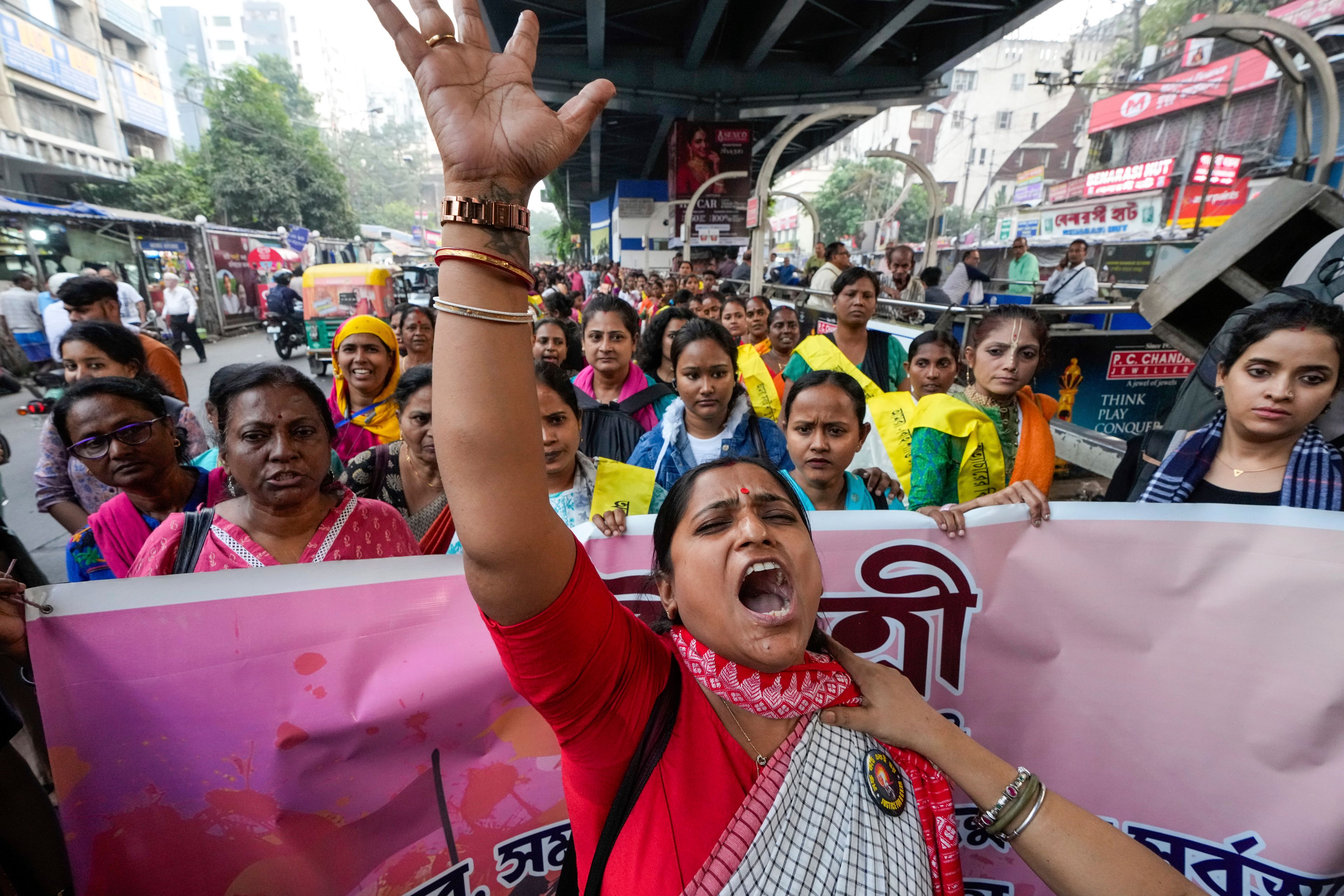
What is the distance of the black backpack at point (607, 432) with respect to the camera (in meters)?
3.46

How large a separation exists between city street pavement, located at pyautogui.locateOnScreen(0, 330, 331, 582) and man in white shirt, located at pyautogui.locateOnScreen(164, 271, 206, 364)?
0.45 metres

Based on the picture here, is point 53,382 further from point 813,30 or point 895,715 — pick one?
point 813,30

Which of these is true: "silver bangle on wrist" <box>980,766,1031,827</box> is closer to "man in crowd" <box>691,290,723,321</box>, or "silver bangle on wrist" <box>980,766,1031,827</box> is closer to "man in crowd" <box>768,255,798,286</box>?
"man in crowd" <box>691,290,723,321</box>

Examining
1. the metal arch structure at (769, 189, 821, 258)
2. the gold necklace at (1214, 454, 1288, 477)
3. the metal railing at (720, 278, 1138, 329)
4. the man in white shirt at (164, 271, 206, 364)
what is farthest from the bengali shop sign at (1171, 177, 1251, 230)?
the man in white shirt at (164, 271, 206, 364)

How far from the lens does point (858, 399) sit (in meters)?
2.47

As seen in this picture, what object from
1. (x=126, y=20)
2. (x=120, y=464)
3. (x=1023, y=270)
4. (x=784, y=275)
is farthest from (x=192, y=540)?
(x=126, y=20)

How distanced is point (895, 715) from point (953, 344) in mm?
2852

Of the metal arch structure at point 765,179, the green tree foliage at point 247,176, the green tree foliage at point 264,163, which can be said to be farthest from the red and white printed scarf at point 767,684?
the green tree foliage at point 264,163

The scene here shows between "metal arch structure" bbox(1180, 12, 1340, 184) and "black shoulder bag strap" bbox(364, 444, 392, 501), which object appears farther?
"metal arch structure" bbox(1180, 12, 1340, 184)

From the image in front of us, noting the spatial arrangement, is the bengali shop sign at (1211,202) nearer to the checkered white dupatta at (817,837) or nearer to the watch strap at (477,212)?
the checkered white dupatta at (817,837)

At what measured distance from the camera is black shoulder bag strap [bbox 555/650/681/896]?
1047mm

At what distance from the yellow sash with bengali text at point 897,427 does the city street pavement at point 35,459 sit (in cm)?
370

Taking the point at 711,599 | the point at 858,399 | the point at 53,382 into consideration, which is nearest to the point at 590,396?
the point at 858,399

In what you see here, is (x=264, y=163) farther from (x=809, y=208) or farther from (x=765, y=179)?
(x=765, y=179)
